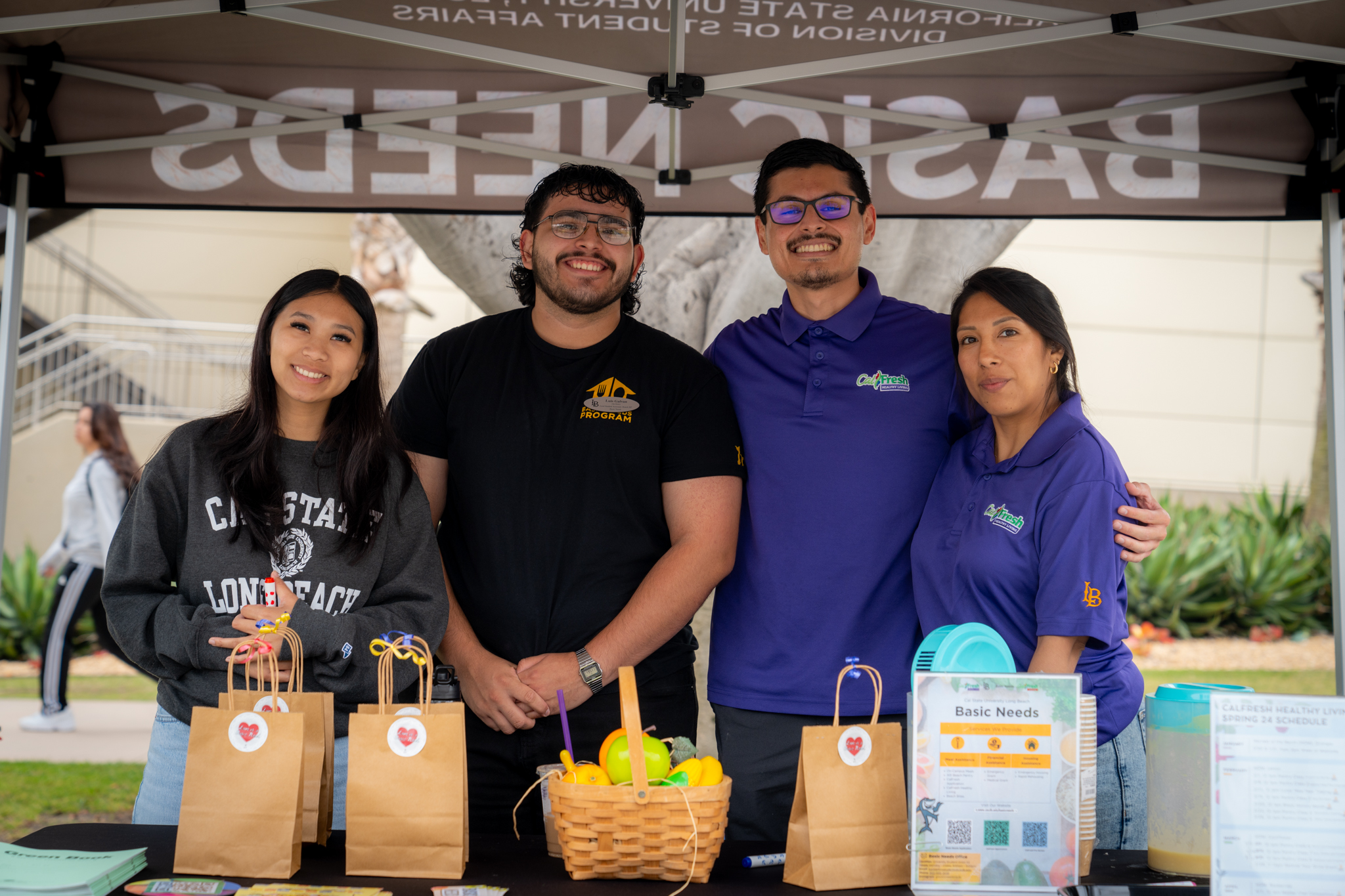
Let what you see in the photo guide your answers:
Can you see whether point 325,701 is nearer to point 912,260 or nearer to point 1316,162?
point 1316,162

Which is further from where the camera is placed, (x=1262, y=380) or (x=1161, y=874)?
(x=1262, y=380)

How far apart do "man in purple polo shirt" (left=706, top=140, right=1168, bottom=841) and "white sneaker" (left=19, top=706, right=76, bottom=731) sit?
6083 millimetres

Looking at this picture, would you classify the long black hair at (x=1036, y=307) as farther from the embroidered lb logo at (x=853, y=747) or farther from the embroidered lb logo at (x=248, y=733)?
the embroidered lb logo at (x=248, y=733)

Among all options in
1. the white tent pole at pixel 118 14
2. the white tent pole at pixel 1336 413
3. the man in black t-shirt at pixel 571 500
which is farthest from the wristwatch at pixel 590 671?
the white tent pole at pixel 1336 413

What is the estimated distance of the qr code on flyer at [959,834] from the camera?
1.45 m

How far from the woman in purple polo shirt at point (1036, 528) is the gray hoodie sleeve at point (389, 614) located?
102 centimetres

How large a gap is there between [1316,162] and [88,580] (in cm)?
678

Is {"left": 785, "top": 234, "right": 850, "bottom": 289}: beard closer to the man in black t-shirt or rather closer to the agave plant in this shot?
the man in black t-shirt

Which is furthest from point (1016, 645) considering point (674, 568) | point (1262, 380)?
point (1262, 380)

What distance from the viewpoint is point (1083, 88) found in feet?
10.0

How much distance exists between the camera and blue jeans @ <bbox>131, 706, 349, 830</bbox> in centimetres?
194

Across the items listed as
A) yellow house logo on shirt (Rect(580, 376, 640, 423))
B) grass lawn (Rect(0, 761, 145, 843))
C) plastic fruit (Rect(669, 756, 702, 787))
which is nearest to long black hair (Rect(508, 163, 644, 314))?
yellow house logo on shirt (Rect(580, 376, 640, 423))

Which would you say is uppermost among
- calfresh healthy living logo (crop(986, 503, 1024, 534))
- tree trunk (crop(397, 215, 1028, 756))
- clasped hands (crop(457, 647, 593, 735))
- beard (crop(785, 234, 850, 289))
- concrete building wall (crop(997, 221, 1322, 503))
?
concrete building wall (crop(997, 221, 1322, 503))

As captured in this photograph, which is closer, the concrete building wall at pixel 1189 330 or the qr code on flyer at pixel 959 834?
the qr code on flyer at pixel 959 834
